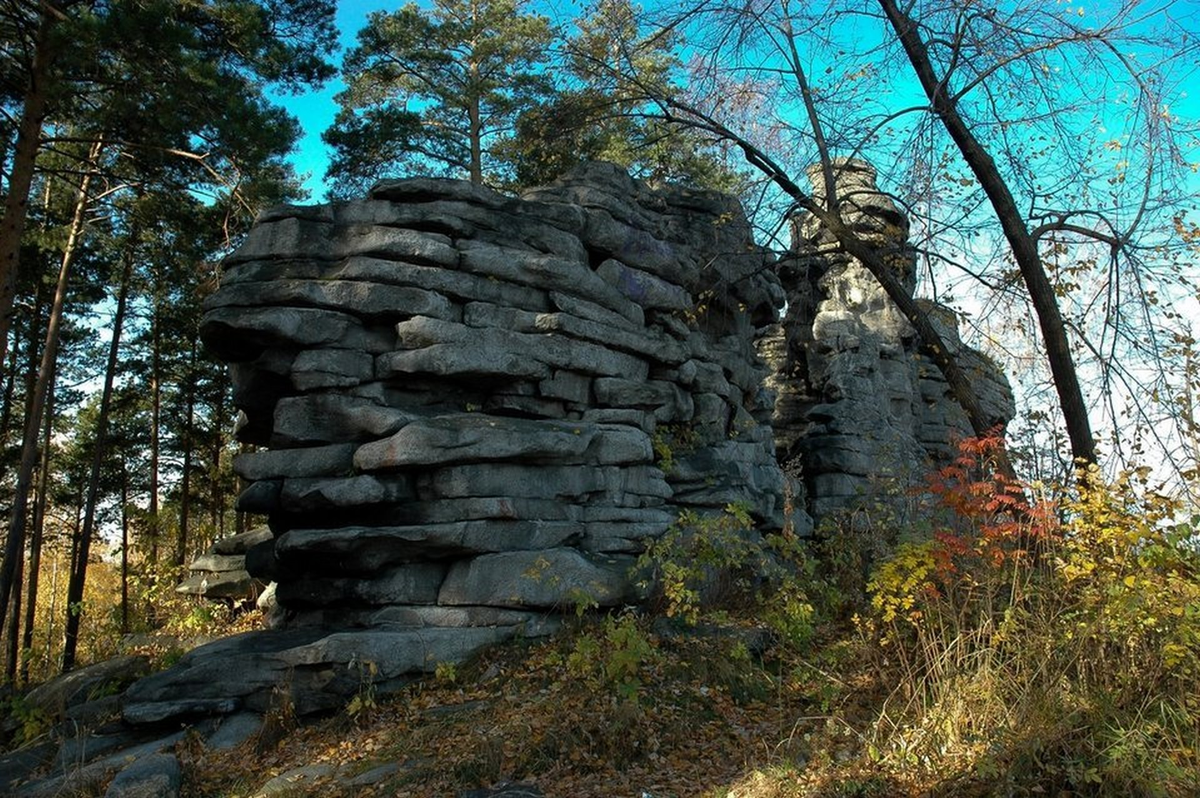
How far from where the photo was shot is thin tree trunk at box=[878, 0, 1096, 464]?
8055 mm

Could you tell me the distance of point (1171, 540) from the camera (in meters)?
5.11

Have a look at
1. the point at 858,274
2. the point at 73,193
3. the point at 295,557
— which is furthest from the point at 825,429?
the point at 73,193

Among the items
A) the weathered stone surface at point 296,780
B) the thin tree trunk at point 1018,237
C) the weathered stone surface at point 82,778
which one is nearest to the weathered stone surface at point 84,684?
the weathered stone surface at point 82,778

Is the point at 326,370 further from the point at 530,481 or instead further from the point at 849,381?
the point at 849,381

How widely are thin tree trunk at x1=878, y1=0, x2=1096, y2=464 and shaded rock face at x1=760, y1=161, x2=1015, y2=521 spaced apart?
661 cm

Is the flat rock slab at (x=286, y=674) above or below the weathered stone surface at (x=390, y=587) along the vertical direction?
below

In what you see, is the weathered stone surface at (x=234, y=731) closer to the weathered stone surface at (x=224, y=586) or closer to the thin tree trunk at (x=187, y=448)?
the weathered stone surface at (x=224, y=586)

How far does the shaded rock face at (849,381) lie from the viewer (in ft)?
51.6

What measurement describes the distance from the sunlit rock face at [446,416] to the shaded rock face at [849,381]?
5.90 m

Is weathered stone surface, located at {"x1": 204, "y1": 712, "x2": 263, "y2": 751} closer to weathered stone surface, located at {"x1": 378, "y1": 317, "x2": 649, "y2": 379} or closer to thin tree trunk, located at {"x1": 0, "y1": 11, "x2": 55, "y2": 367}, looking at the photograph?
weathered stone surface, located at {"x1": 378, "y1": 317, "x2": 649, "y2": 379}

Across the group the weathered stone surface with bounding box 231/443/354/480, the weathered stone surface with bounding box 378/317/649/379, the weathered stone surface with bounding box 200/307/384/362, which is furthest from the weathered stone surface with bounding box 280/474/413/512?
the weathered stone surface with bounding box 200/307/384/362

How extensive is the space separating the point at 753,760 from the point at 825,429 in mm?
11968

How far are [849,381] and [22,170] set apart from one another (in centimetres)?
1426

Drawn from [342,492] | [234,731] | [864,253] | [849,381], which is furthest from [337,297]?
[849,381]
